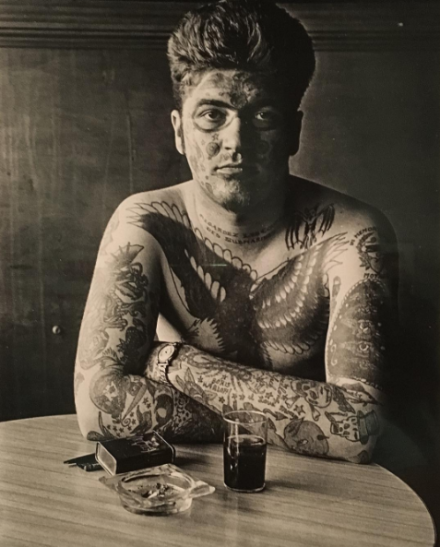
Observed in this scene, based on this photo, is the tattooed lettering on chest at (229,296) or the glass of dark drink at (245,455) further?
the tattooed lettering on chest at (229,296)

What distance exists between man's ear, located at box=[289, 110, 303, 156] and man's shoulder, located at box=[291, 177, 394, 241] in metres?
0.07

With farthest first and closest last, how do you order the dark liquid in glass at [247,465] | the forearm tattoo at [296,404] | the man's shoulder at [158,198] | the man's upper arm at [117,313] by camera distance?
the man's shoulder at [158,198], the man's upper arm at [117,313], the forearm tattoo at [296,404], the dark liquid in glass at [247,465]

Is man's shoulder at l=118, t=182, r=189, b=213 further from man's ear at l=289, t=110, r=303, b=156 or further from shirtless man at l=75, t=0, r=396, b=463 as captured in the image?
man's ear at l=289, t=110, r=303, b=156

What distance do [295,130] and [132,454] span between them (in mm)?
779

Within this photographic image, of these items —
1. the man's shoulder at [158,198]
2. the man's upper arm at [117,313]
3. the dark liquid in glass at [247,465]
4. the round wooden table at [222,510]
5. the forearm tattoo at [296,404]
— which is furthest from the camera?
the man's shoulder at [158,198]

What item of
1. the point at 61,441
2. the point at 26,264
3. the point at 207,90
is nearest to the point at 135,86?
the point at 207,90

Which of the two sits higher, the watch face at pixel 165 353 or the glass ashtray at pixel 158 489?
the watch face at pixel 165 353

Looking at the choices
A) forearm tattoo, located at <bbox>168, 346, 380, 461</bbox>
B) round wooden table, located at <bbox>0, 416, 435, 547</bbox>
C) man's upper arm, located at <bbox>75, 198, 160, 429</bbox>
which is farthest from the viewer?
man's upper arm, located at <bbox>75, 198, 160, 429</bbox>

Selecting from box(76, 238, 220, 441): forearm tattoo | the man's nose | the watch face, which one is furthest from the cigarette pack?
the man's nose

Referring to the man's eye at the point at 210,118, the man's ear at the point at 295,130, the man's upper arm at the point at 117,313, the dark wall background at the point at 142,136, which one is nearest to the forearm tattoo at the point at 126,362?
the man's upper arm at the point at 117,313

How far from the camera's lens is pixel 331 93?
1.43 m

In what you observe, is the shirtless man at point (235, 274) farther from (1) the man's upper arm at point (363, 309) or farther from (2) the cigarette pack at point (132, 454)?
(2) the cigarette pack at point (132, 454)

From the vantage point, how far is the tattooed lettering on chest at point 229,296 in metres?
1.47

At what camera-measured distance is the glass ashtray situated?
1.03 metres
